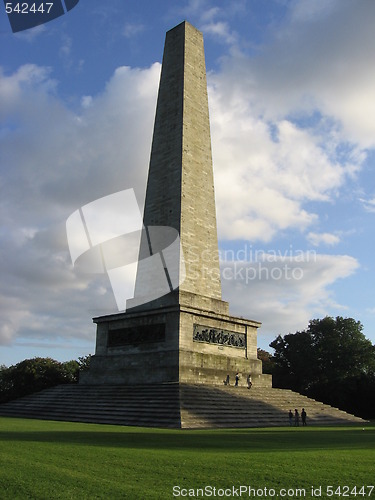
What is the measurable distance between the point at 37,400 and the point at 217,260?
12.6 meters

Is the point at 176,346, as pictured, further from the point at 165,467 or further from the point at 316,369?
the point at 316,369

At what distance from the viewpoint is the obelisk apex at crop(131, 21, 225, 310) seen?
27.2m

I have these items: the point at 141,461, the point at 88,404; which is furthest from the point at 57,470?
the point at 88,404

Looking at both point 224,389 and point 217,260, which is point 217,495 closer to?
point 224,389

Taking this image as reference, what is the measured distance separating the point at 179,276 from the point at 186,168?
638 centimetres

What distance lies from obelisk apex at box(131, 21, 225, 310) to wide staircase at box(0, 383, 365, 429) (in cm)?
551

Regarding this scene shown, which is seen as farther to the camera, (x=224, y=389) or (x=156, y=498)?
(x=224, y=389)

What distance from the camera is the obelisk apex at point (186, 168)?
89.1 feet

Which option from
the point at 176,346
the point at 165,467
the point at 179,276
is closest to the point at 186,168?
the point at 179,276

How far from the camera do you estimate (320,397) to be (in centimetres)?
4181

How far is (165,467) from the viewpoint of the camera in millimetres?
8133

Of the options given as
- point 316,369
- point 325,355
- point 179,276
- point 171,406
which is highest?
point 179,276

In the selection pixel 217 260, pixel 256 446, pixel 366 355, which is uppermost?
pixel 217 260

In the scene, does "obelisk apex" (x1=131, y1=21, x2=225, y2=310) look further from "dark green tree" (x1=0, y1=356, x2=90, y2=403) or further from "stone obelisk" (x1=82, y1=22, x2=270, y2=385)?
"dark green tree" (x1=0, y1=356, x2=90, y2=403)
